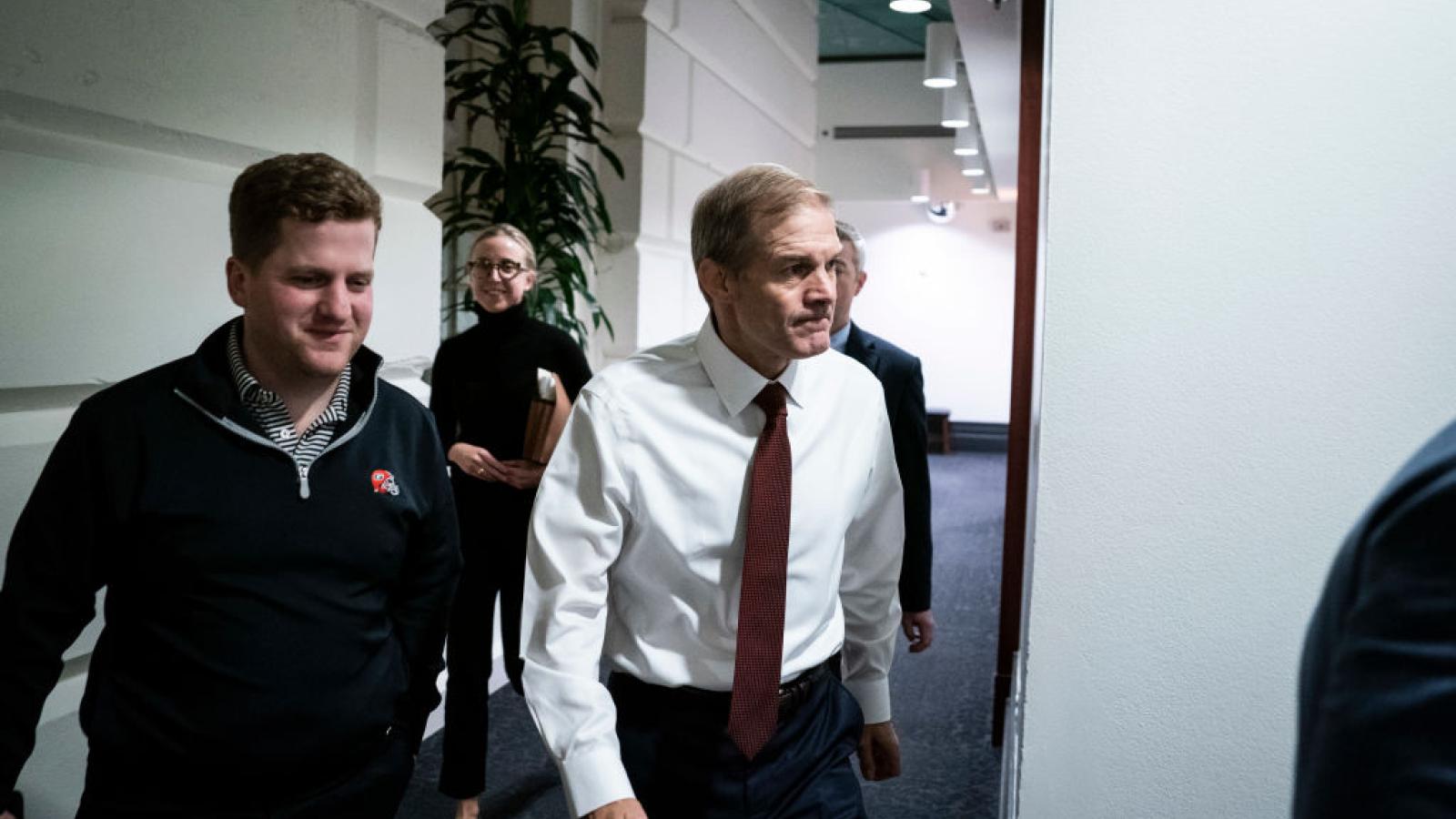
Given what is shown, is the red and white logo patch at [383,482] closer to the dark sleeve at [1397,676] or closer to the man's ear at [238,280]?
the man's ear at [238,280]

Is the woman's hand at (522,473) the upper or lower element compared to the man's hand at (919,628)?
upper

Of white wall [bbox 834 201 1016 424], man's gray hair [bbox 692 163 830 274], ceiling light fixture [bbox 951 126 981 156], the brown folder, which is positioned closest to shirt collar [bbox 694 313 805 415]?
man's gray hair [bbox 692 163 830 274]

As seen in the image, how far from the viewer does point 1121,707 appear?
181 centimetres

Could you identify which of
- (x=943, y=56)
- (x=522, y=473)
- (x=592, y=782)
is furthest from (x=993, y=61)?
(x=592, y=782)

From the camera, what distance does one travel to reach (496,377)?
10.6ft

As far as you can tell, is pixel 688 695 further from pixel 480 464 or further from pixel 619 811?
pixel 480 464

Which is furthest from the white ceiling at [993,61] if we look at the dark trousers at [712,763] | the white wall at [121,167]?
the dark trousers at [712,763]

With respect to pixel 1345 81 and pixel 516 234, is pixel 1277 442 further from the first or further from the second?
pixel 516 234

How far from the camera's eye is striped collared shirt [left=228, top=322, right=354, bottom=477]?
1.58 meters

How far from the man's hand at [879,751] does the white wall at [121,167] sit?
1.43m

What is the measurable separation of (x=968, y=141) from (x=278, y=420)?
8747 mm

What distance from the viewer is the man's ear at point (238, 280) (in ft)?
5.37

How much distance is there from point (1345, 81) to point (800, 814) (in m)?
1.27

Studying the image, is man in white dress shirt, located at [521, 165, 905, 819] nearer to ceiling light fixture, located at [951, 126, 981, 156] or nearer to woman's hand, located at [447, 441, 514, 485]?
woman's hand, located at [447, 441, 514, 485]
